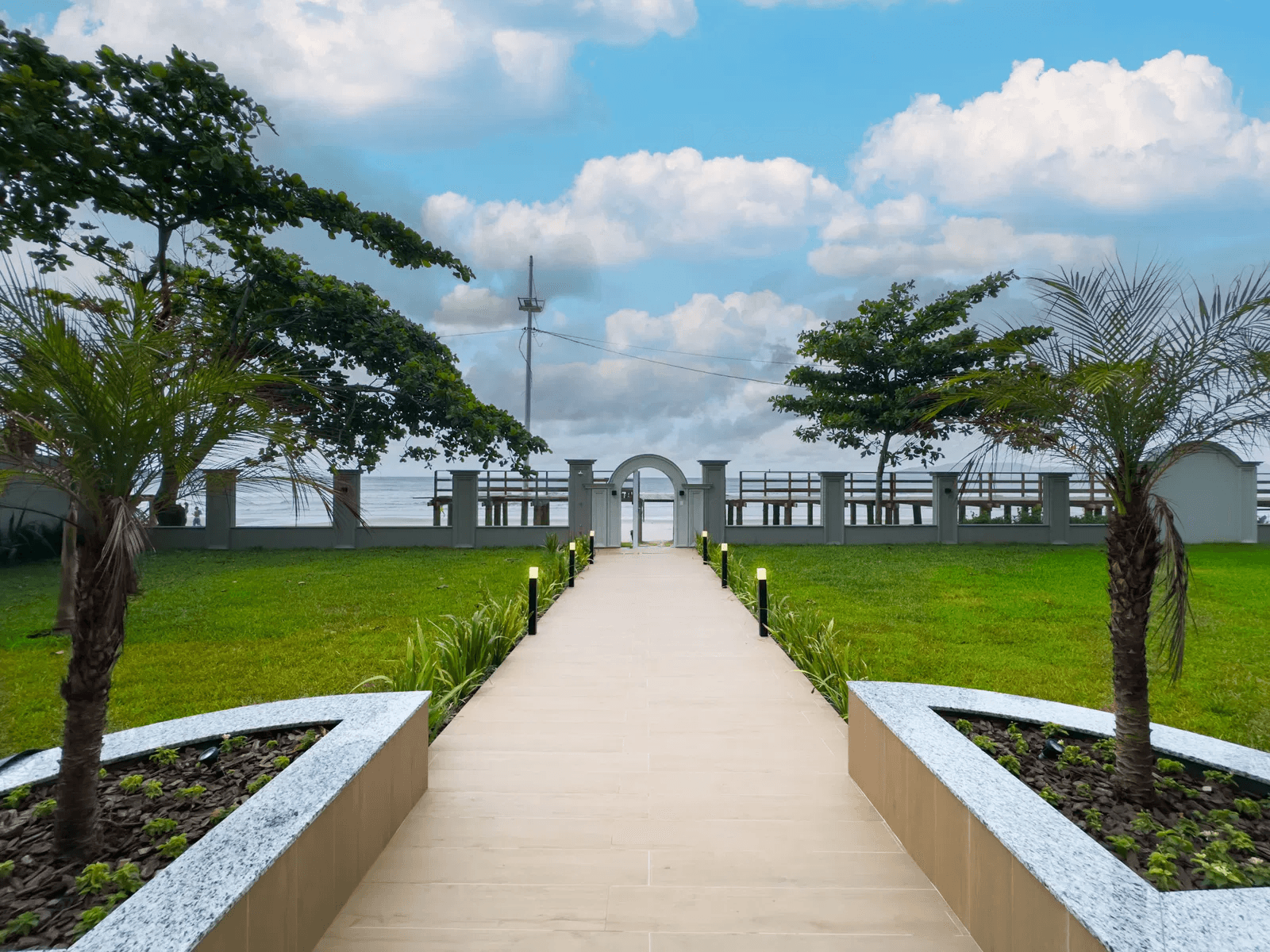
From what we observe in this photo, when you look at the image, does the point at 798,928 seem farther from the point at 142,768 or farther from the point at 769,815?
the point at 142,768

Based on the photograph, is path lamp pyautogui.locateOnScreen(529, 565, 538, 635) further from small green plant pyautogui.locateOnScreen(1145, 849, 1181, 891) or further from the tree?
the tree

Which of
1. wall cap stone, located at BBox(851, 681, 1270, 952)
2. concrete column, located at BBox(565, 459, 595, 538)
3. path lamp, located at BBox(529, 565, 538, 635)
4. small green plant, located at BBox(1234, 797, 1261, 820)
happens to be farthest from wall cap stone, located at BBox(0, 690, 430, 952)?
concrete column, located at BBox(565, 459, 595, 538)

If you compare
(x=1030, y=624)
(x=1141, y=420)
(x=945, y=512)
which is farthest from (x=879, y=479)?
(x=1141, y=420)

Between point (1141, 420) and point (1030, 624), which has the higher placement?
point (1141, 420)

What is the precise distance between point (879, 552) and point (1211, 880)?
17264 millimetres

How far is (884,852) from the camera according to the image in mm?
3381

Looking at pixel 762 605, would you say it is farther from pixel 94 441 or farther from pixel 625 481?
pixel 625 481

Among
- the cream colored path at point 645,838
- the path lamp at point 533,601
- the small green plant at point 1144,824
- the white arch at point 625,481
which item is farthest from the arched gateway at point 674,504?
the small green plant at point 1144,824

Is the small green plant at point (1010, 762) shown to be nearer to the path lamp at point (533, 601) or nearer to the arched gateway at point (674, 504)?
the path lamp at point (533, 601)

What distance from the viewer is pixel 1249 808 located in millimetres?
3256

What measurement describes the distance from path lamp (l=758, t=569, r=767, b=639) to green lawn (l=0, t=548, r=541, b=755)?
152 inches

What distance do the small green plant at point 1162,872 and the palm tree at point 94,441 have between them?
3789 mm

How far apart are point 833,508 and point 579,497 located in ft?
23.4

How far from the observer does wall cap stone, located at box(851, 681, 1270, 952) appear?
1938 millimetres
